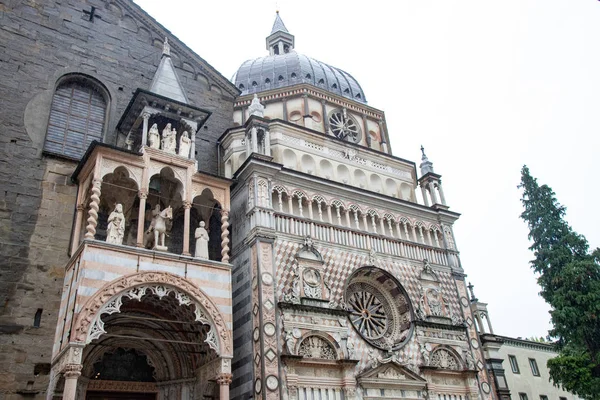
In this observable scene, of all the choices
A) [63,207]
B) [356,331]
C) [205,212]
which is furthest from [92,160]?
[356,331]

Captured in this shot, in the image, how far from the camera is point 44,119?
53.6ft

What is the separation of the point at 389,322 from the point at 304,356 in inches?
183

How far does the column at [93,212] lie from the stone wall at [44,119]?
2.24 metres

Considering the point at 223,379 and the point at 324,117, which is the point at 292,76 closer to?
the point at 324,117

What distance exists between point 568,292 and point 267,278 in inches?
608

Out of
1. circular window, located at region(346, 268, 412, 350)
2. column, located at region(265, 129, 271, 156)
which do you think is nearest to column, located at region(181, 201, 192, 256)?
column, located at region(265, 129, 271, 156)

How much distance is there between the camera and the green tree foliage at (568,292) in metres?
22.1

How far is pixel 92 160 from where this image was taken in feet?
47.8

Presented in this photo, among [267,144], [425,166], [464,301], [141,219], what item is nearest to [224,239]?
[141,219]

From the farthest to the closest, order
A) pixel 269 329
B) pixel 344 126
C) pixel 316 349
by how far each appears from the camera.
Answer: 1. pixel 344 126
2. pixel 316 349
3. pixel 269 329

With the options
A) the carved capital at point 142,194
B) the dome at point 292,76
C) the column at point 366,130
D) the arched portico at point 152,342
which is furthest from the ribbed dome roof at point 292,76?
the arched portico at point 152,342

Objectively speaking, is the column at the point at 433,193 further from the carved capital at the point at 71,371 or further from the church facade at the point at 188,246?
the carved capital at the point at 71,371

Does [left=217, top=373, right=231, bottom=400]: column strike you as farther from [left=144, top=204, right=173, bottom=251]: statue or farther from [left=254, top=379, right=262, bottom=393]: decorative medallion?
[left=144, top=204, right=173, bottom=251]: statue

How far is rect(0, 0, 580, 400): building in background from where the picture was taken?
13.8 metres
